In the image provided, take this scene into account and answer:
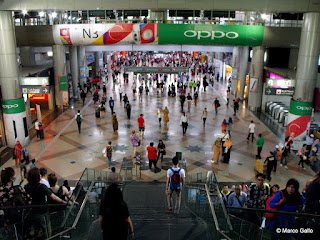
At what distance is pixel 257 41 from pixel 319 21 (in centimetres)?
455

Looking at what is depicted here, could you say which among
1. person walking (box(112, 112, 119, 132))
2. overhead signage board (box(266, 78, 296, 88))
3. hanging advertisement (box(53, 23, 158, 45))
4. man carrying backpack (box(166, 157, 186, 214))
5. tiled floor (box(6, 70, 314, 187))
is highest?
hanging advertisement (box(53, 23, 158, 45))

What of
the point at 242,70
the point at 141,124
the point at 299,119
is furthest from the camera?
the point at 242,70

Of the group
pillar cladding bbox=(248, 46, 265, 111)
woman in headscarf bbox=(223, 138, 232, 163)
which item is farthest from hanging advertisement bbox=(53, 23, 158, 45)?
pillar cladding bbox=(248, 46, 265, 111)

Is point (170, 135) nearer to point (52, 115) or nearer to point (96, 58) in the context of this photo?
point (52, 115)

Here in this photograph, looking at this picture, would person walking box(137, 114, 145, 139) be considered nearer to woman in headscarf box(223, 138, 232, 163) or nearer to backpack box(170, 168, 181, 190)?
woman in headscarf box(223, 138, 232, 163)

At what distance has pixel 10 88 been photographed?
1512 centimetres

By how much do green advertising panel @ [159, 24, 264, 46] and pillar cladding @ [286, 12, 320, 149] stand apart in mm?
3850

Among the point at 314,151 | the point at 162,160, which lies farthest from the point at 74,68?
the point at 314,151

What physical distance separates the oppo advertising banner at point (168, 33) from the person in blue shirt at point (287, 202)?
14.0m

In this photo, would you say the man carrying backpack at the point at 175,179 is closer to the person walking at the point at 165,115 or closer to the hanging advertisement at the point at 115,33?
the person walking at the point at 165,115

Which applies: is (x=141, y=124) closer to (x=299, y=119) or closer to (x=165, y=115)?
(x=165, y=115)

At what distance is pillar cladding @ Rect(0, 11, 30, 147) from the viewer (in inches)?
575

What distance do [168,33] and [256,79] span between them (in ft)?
27.0

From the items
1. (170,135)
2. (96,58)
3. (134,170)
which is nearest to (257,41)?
(170,135)
